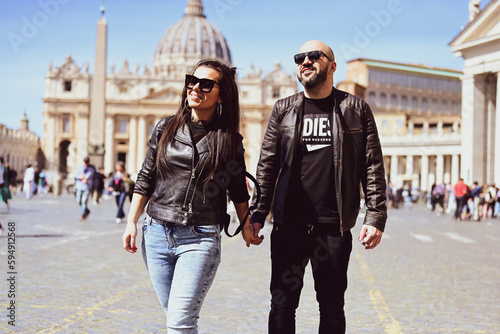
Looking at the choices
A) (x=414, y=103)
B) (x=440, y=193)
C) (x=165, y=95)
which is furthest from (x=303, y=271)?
(x=414, y=103)

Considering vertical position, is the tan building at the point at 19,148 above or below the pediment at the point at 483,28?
below

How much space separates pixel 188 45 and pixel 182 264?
119m

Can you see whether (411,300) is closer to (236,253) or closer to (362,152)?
(362,152)

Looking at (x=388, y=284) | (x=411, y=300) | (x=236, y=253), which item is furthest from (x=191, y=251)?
(x=236, y=253)

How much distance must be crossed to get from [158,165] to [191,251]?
1.43ft

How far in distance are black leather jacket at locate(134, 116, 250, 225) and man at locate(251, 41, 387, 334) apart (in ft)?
1.18

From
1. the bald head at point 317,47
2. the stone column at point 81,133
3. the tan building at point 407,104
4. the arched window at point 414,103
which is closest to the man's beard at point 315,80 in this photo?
the bald head at point 317,47

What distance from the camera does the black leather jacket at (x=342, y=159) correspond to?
3.64 meters

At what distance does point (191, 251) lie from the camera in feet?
10.9

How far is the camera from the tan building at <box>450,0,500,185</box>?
115ft

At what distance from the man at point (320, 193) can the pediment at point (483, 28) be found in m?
31.4

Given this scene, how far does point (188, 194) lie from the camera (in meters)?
3.33

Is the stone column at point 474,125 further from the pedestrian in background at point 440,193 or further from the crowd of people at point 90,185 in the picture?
the crowd of people at point 90,185

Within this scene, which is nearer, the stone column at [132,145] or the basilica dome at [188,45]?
the stone column at [132,145]
